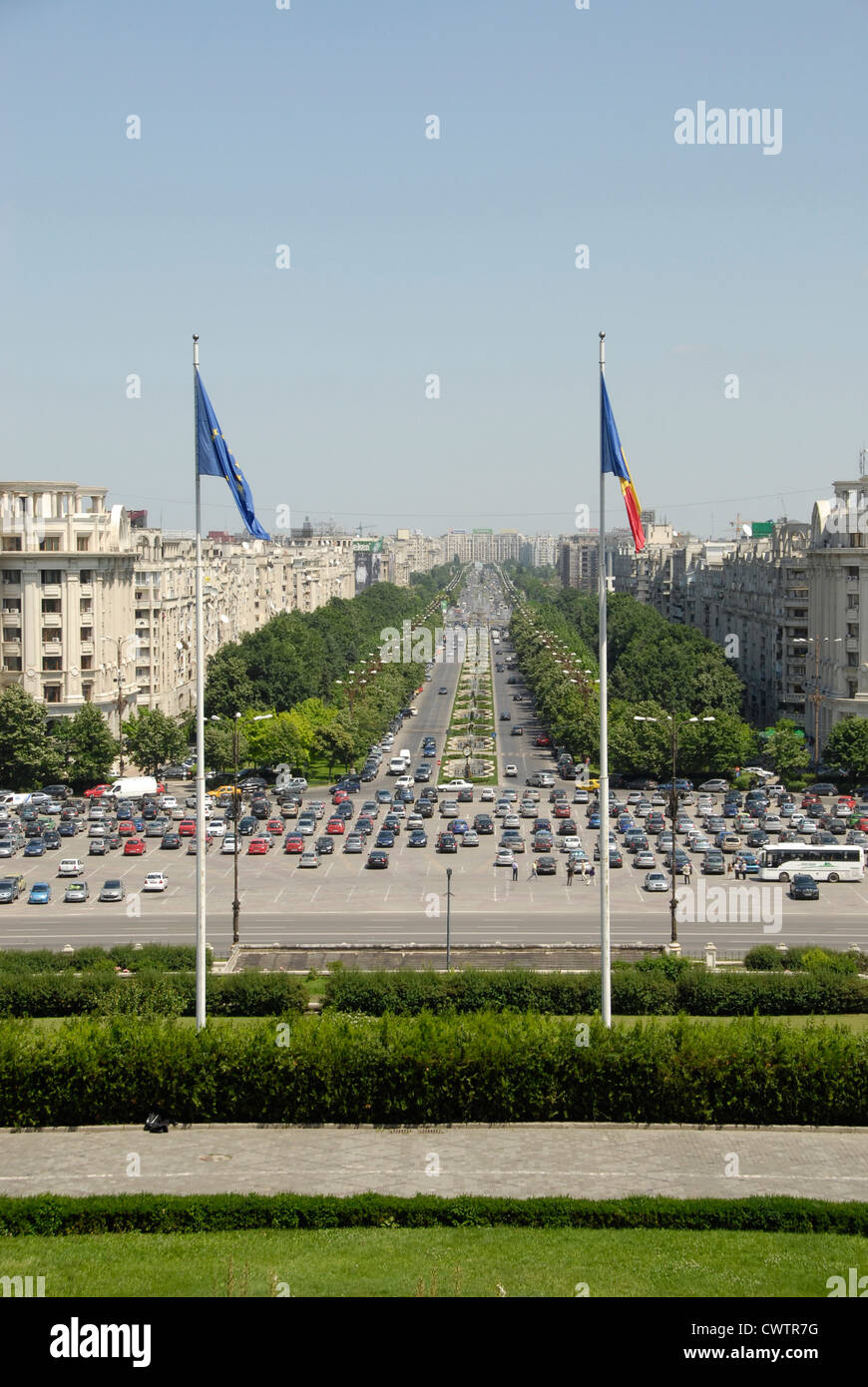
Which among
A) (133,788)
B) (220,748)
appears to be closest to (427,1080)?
(133,788)

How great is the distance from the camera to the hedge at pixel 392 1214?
62.8 feet

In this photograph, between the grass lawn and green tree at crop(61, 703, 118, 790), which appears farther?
green tree at crop(61, 703, 118, 790)

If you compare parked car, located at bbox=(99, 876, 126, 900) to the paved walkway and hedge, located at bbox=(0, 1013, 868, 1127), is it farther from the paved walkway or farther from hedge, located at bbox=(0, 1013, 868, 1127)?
the paved walkway

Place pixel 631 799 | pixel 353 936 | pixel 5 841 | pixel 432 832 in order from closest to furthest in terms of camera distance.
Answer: pixel 353 936, pixel 5 841, pixel 432 832, pixel 631 799

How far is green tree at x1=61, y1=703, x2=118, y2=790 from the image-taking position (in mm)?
67000

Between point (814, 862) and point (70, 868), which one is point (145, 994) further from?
point (814, 862)

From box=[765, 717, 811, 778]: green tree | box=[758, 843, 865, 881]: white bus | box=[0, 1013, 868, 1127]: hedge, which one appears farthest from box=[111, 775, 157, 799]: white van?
box=[0, 1013, 868, 1127]: hedge

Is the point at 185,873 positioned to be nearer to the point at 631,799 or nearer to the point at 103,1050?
the point at 631,799

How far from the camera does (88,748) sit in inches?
2653

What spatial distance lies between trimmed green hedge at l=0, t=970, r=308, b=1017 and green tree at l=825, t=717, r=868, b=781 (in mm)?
41884

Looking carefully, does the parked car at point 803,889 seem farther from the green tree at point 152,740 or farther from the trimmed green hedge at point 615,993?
the green tree at point 152,740

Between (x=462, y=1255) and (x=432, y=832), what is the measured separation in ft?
134

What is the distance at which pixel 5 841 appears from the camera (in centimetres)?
5412

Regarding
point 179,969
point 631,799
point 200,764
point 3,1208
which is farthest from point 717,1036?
point 631,799
